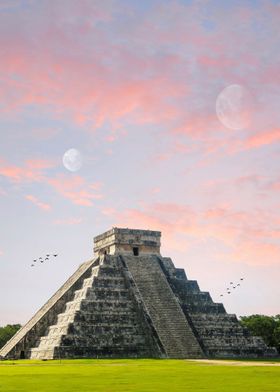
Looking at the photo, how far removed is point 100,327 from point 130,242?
33.8 feet

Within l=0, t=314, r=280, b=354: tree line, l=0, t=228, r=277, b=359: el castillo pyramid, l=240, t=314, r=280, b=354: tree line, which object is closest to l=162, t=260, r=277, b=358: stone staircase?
l=0, t=228, r=277, b=359: el castillo pyramid

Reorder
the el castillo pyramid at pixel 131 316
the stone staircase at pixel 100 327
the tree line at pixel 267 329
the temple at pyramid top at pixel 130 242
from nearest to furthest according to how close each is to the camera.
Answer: the stone staircase at pixel 100 327 < the el castillo pyramid at pixel 131 316 < the temple at pyramid top at pixel 130 242 < the tree line at pixel 267 329

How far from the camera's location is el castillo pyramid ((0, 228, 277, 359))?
4025 centimetres

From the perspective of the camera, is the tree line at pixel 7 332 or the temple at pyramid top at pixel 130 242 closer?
the temple at pyramid top at pixel 130 242

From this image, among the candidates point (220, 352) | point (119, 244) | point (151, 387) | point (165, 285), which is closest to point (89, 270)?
point (119, 244)

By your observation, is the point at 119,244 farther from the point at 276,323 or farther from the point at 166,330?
the point at 276,323

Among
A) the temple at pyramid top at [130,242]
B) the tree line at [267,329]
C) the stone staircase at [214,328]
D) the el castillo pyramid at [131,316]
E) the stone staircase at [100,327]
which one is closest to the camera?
the stone staircase at [100,327]

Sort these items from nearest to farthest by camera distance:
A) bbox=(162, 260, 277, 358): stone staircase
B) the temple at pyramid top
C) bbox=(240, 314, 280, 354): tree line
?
bbox=(162, 260, 277, 358): stone staircase, the temple at pyramid top, bbox=(240, 314, 280, 354): tree line

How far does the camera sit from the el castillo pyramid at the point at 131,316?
4025 centimetres

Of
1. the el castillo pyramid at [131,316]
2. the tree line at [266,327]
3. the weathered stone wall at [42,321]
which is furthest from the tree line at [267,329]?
the weathered stone wall at [42,321]

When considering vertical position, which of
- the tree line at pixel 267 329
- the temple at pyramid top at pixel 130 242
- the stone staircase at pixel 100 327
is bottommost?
the stone staircase at pixel 100 327

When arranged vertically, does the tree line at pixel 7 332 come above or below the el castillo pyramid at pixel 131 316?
above

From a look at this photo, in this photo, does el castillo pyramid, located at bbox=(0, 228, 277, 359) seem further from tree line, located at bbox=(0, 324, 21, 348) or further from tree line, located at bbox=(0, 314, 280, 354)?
tree line, located at bbox=(0, 324, 21, 348)

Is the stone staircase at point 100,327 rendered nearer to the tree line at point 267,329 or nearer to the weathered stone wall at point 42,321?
the weathered stone wall at point 42,321
